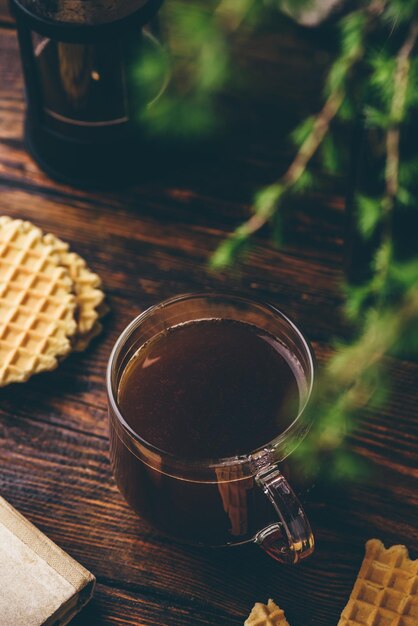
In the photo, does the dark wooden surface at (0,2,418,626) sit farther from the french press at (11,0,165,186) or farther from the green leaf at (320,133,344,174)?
the green leaf at (320,133,344,174)

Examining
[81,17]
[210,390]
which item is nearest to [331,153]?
[210,390]

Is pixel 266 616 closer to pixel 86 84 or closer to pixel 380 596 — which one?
pixel 380 596

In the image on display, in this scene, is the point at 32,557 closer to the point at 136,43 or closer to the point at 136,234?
the point at 136,234

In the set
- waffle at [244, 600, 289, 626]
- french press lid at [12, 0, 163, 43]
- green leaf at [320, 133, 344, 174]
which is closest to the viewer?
green leaf at [320, 133, 344, 174]

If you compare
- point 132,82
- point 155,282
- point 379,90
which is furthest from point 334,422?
point 132,82

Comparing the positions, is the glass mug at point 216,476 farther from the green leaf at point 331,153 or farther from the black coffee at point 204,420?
the green leaf at point 331,153

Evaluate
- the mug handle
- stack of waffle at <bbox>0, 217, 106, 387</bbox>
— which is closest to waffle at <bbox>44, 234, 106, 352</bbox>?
stack of waffle at <bbox>0, 217, 106, 387</bbox>
